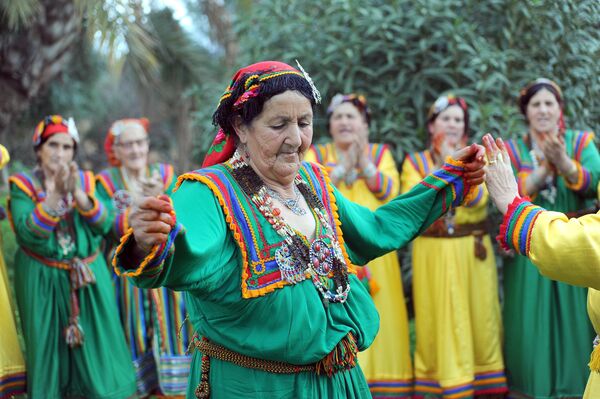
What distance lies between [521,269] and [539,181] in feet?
2.23

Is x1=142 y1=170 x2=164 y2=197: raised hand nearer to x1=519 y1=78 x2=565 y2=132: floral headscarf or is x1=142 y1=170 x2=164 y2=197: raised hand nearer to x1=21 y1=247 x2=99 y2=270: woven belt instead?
x1=21 y1=247 x2=99 y2=270: woven belt

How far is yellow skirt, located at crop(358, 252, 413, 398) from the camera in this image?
5.14 metres

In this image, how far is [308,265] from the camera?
2.63 meters

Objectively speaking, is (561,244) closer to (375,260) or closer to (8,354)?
(375,260)

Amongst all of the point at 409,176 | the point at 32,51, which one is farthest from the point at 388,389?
the point at 32,51

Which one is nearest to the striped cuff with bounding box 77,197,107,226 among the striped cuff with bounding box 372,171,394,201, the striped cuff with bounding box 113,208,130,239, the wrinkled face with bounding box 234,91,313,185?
the striped cuff with bounding box 113,208,130,239

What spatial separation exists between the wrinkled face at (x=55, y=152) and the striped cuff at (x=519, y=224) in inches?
133

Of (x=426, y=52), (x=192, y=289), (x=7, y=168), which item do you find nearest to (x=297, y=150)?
(x=192, y=289)

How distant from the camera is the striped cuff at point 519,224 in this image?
8.54 ft

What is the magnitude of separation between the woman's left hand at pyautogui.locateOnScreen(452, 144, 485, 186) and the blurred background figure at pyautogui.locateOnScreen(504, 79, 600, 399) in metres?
1.82

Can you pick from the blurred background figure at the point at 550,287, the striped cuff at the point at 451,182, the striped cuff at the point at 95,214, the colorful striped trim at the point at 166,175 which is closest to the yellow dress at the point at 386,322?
the blurred background figure at the point at 550,287

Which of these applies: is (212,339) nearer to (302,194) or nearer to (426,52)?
(302,194)

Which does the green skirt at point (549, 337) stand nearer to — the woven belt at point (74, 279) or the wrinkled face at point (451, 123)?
the wrinkled face at point (451, 123)

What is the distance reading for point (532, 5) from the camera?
560 centimetres
